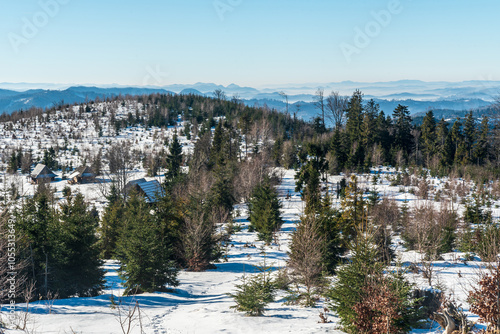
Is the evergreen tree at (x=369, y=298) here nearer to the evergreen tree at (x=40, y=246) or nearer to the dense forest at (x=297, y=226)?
the dense forest at (x=297, y=226)

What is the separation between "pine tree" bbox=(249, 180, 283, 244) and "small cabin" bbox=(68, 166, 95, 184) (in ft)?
120

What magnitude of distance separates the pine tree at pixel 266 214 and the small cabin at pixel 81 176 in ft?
120

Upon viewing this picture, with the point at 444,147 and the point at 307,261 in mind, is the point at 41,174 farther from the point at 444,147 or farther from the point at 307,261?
the point at 444,147

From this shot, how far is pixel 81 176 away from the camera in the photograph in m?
54.9

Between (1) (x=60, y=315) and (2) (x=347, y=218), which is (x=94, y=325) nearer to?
(1) (x=60, y=315)

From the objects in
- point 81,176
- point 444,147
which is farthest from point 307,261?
point 81,176

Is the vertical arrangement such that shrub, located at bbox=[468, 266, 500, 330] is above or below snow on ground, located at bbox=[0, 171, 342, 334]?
above

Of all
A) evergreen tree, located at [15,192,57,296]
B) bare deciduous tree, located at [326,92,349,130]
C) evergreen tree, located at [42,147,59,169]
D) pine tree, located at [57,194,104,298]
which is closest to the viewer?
evergreen tree, located at [15,192,57,296]

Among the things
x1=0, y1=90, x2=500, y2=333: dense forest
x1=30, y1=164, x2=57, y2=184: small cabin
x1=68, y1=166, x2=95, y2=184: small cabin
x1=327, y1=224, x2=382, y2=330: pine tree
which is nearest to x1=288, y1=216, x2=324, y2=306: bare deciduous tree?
x1=0, y1=90, x2=500, y2=333: dense forest

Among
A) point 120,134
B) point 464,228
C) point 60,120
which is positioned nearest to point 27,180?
point 120,134

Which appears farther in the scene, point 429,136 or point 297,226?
point 429,136

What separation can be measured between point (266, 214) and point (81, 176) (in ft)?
131

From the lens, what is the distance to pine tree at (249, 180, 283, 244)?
26.9 metres

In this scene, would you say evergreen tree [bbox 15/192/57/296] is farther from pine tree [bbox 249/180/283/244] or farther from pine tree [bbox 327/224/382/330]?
pine tree [bbox 249/180/283/244]
